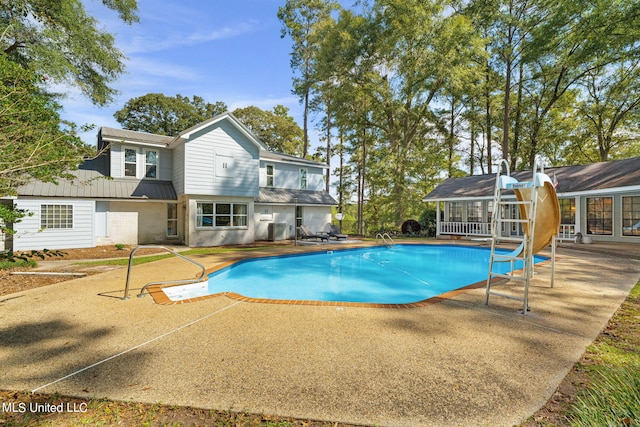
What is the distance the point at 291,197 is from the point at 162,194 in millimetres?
7738

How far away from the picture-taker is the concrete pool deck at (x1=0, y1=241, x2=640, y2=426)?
250cm

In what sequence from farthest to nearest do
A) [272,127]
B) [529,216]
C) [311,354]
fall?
1. [272,127]
2. [529,216]
3. [311,354]

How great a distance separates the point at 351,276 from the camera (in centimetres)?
1007

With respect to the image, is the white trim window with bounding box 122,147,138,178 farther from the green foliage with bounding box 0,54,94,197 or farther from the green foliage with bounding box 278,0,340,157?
the green foliage with bounding box 278,0,340,157

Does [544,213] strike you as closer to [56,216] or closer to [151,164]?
[151,164]

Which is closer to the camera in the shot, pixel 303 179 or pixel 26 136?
pixel 26 136

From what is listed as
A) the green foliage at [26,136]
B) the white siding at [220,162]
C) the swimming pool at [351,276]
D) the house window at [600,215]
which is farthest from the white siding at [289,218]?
the house window at [600,215]

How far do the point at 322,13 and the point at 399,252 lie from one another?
22675mm

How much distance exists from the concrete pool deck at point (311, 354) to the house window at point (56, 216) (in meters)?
9.16

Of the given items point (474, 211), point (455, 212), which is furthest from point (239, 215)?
point (474, 211)

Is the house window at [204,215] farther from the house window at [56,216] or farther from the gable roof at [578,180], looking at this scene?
the gable roof at [578,180]

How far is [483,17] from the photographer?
2162 centimetres

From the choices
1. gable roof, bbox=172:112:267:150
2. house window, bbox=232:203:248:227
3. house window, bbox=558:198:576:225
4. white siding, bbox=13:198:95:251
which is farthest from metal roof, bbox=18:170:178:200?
house window, bbox=558:198:576:225

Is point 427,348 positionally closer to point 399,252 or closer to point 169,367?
point 169,367
